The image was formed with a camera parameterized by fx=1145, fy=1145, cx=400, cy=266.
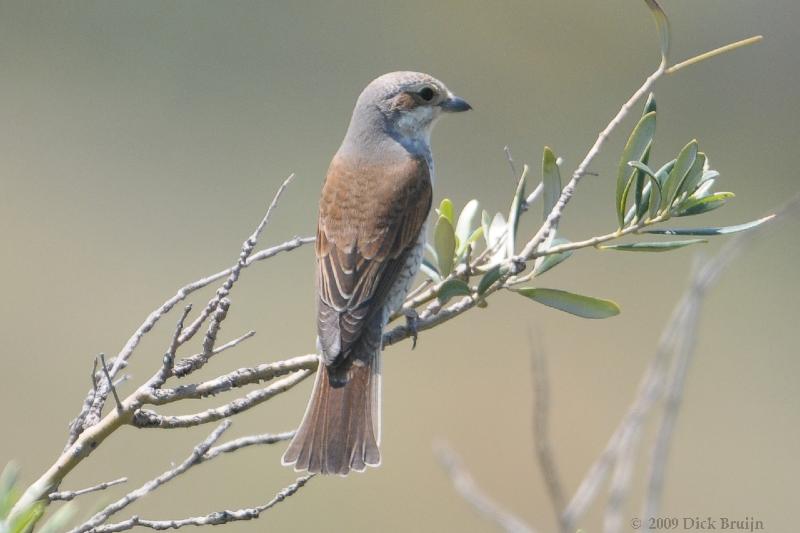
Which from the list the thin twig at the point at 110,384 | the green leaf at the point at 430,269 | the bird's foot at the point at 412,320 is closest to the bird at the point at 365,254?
the bird's foot at the point at 412,320

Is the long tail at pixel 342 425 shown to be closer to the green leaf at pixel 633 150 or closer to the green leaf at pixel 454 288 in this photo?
the green leaf at pixel 454 288

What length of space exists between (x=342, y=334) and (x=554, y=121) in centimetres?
928

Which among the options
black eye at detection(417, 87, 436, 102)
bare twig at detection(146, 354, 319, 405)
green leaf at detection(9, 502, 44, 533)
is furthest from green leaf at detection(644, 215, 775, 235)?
black eye at detection(417, 87, 436, 102)

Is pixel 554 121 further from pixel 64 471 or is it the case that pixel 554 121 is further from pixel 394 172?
pixel 64 471

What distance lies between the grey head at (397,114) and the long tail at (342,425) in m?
0.91

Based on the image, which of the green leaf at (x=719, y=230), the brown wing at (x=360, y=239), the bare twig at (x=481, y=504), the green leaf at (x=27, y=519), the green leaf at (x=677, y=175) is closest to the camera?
the green leaf at (x=27, y=519)

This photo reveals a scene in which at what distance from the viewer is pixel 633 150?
7.81 feet

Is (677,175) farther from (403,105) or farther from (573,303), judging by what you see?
(403,105)

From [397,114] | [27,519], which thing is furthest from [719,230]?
[397,114]

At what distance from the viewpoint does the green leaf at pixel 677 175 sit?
232 cm

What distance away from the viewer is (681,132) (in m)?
11.4

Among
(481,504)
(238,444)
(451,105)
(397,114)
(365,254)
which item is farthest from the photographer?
(451,105)

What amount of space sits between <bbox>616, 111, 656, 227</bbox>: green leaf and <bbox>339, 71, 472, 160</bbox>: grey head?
144 centimetres

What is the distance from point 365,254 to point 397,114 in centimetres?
72
